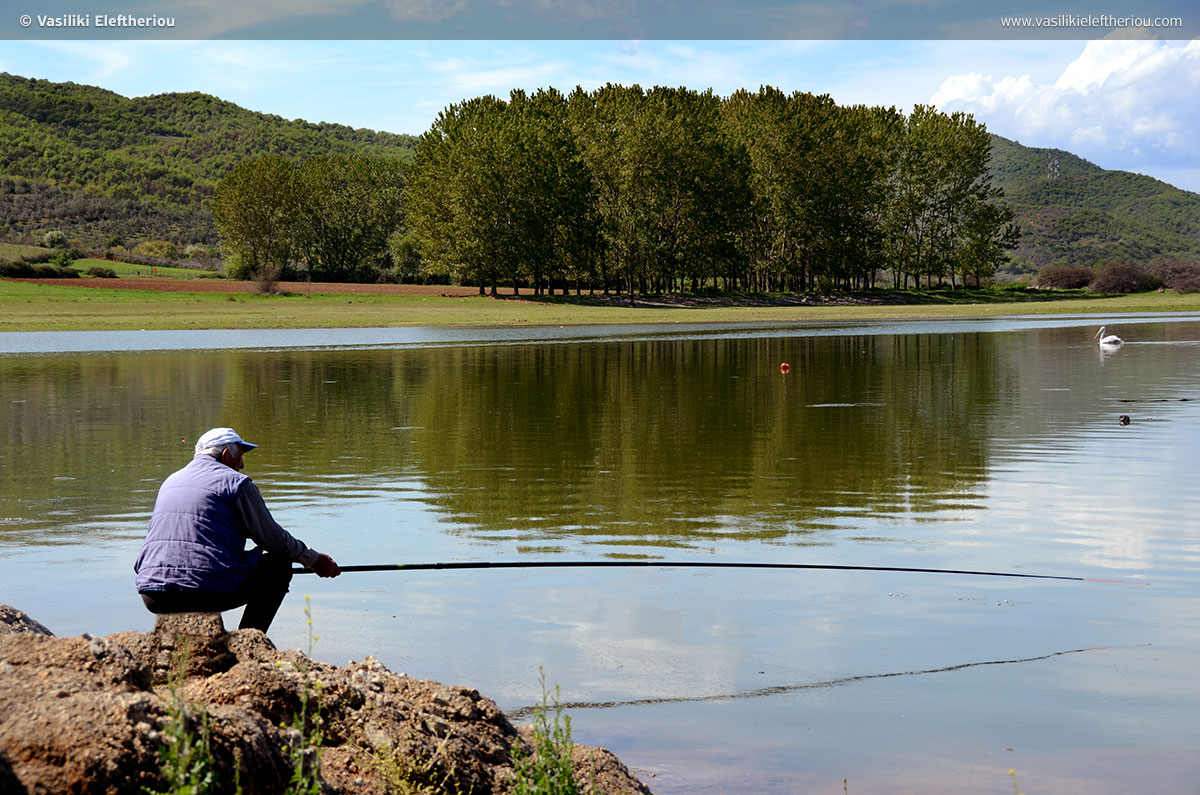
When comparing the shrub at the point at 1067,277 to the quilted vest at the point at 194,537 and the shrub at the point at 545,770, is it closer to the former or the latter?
the quilted vest at the point at 194,537

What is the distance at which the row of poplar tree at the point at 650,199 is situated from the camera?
90.5 m

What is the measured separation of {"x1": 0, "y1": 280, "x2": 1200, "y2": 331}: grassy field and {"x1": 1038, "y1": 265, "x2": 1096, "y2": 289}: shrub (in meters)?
25.7

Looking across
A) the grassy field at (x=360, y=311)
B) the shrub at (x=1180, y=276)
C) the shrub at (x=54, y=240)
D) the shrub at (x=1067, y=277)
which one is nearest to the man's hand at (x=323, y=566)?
the grassy field at (x=360, y=311)

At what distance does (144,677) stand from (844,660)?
15.5 ft

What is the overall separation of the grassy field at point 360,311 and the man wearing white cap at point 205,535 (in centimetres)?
5401

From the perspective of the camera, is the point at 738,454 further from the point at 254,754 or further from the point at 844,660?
the point at 254,754

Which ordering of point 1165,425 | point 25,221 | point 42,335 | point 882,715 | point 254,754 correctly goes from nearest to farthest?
1. point 254,754
2. point 882,715
3. point 1165,425
4. point 42,335
5. point 25,221

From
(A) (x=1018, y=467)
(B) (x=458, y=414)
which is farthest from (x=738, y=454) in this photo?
(B) (x=458, y=414)

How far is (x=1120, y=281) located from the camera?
115 metres

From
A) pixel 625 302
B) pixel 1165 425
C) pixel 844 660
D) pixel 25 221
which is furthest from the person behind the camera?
pixel 25 221

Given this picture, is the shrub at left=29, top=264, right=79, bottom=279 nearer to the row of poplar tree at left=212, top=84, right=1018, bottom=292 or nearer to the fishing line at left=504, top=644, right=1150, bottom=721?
the row of poplar tree at left=212, top=84, right=1018, bottom=292

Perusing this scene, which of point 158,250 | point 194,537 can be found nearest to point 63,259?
point 158,250

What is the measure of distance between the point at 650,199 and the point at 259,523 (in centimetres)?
8706

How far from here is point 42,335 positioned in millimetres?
53344
